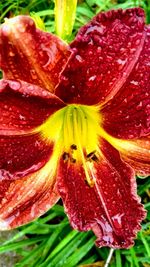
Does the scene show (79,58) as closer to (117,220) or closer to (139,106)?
(139,106)

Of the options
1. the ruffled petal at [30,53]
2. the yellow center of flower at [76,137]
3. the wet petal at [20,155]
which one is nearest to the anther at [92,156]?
the yellow center of flower at [76,137]

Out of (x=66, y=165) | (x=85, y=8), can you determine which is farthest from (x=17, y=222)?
(x=85, y=8)

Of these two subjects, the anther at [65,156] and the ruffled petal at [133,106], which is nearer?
the ruffled petal at [133,106]

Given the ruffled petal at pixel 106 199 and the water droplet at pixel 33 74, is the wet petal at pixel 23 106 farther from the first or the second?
the ruffled petal at pixel 106 199

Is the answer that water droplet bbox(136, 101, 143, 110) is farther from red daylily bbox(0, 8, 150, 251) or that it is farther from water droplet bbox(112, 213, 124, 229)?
water droplet bbox(112, 213, 124, 229)

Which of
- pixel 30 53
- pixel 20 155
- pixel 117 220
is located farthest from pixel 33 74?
pixel 117 220

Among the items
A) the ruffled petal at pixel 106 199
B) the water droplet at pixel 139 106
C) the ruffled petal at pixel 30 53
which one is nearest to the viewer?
the ruffled petal at pixel 30 53

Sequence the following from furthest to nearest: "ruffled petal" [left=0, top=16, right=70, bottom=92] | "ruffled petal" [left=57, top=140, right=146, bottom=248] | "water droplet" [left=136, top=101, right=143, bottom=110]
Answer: "ruffled petal" [left=57, top=140, right=146, bottom=248] < "water droplet" [left=136, top=101, right=143, bottom=110] < "ruffled petal" [left=0, top=16, right=70, bottom=92]

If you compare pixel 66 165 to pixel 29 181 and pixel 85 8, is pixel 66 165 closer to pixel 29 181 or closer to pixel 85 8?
pixel 29 181

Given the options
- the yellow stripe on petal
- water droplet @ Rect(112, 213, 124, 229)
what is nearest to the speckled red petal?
the yellow stripe on petal
